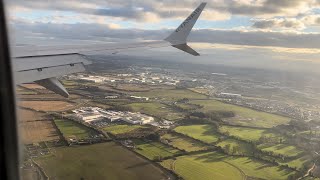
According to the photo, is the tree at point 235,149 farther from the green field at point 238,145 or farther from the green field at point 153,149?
the green field at point 153,149

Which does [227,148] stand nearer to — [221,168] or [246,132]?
[221,168]

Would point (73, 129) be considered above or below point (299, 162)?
above

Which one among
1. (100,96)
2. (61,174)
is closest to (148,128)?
(100,96)

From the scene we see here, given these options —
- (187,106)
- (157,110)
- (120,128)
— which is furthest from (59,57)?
(187,106)

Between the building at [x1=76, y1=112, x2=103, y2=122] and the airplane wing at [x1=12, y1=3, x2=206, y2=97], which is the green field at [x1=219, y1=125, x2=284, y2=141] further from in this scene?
the airplane wing at [x1=12, y1=3, x2=206, y2=97]

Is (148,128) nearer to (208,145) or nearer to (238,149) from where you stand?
(208,145)

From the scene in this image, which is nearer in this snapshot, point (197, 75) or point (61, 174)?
point (61, 174)

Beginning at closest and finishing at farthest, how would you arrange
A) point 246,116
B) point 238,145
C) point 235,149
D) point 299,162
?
1. point 299,162
2. point 235,149
3. point 238,145
4. point 246,116

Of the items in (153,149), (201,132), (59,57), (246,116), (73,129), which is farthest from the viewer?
(246,116)
